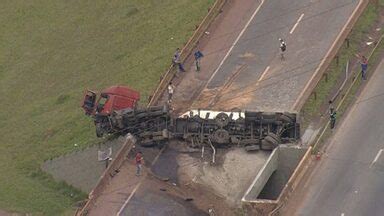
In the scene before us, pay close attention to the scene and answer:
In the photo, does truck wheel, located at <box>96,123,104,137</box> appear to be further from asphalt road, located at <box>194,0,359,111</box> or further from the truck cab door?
asphalt road, located at <box>194,0,359,111</box>

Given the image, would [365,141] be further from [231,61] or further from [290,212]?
[231,61]

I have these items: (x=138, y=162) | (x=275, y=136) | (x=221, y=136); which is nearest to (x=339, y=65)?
(x=275, y=136)

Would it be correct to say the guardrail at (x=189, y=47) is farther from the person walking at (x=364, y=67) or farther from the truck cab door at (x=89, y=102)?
the person walking at (x=364, y=67)

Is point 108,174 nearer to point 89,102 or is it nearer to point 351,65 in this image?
point 89,102

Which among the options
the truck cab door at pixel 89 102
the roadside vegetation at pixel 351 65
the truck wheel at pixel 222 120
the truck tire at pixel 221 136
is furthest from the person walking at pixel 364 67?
the truck cab door at pixel 89 102

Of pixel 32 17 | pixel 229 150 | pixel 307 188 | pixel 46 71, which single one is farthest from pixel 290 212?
pixel 32 17

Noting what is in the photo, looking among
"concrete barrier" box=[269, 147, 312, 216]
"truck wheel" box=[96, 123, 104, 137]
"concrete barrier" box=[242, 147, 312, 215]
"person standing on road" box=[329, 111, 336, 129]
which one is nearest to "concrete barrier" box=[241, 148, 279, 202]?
"concrete barrier" box=[242, 147, 312, 215]
